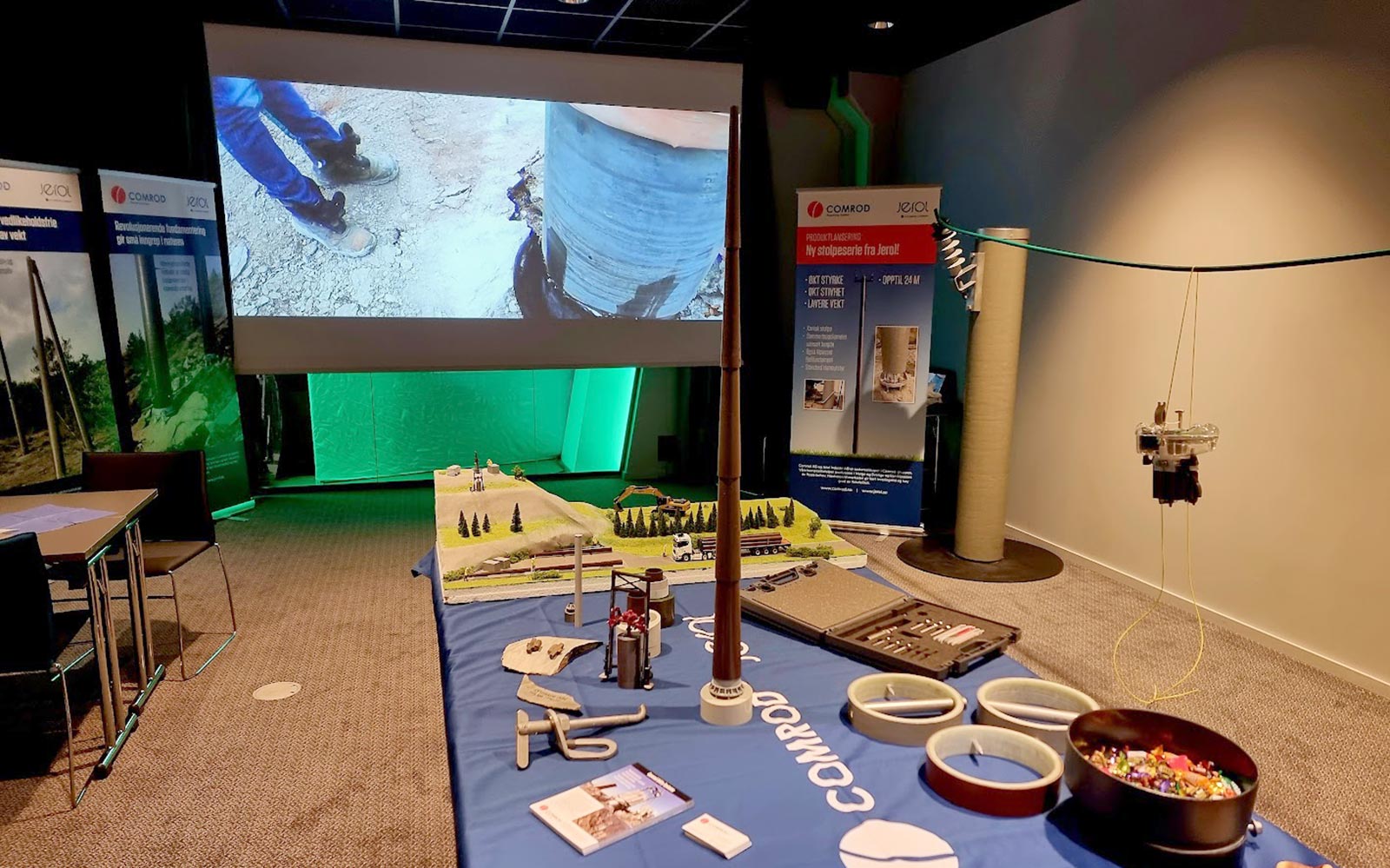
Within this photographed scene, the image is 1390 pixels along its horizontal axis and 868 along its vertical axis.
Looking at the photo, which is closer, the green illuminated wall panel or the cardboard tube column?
the cardboard tube column

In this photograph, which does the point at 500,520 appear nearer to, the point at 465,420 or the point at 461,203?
the point at 461,203

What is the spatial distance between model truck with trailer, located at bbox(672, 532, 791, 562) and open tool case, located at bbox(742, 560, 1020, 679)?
30 cm

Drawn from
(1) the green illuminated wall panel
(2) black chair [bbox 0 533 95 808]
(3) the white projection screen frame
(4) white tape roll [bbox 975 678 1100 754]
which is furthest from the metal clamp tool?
(1) the green illuminated wall panel

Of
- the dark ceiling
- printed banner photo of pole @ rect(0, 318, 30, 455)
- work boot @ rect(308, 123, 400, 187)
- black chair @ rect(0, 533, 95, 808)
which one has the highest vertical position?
the dark ceiling

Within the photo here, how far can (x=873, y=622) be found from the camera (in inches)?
75.3

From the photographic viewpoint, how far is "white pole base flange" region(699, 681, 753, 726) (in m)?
1.47

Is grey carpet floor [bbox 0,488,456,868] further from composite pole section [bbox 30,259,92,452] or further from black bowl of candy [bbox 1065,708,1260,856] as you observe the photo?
black bowl of candy [bbox 1065,708,1260,856]

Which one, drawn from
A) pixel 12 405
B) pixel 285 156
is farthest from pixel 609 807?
pixel 285 156

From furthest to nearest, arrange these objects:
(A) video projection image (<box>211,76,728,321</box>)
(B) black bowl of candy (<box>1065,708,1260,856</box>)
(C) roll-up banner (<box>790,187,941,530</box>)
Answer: (A) video projection image (<box>211,76,728,321</box>) < (C) roll-up banner (<box>790,187,941,530</box>) < (B) black bowl of candy (<box>1065,708,1260,856</box>)

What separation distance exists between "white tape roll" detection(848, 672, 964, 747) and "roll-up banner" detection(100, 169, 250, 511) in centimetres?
429

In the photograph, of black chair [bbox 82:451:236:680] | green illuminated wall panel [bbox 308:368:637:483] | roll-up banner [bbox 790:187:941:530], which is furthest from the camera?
green illuminated wall panel [bbox 308:368:637:483]

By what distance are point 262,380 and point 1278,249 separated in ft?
18.9

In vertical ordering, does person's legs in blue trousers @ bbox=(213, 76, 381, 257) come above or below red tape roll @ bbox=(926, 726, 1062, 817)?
above

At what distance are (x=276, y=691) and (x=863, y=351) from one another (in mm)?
3254
